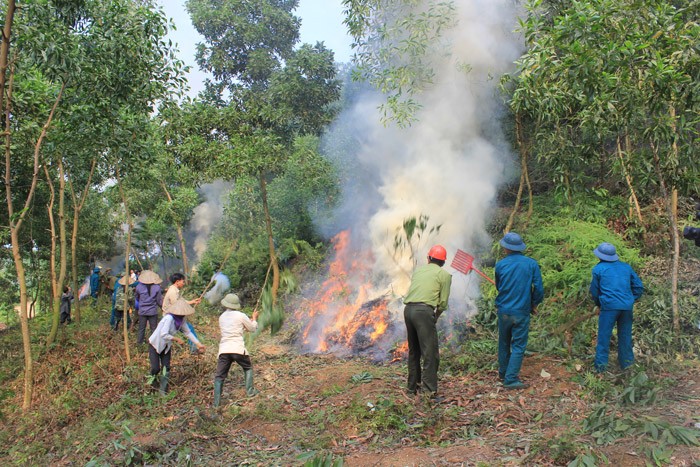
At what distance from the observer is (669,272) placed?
8.43m

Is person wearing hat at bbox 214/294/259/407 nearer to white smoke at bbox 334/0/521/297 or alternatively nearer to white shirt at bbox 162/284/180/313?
white shirt at bbox 162/284/180/313

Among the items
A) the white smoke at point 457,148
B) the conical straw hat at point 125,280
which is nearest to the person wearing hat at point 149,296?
the conical straw hat at point 125,280

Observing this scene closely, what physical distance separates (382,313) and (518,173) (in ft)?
19.0

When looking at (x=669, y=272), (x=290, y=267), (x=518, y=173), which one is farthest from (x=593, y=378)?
(x=290, y=267)

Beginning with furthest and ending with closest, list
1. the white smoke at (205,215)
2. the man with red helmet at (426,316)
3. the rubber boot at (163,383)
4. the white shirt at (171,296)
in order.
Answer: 1. the white smoke at (205,215)
2. the white shirt at (171,296)
3. the rubber boot at (163,383)
4. the man with red helmet at (426,316)

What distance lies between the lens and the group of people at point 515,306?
5.94 meters

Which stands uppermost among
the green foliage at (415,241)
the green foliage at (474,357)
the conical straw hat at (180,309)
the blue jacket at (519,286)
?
the green foliage at (415,241)

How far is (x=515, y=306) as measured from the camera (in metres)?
6.08

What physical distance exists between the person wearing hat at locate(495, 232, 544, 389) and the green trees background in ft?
6.72

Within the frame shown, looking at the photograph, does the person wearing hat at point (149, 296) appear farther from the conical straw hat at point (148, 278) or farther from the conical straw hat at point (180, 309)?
the conical straw hat at point (180, 309)

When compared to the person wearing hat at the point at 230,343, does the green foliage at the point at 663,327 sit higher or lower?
higher

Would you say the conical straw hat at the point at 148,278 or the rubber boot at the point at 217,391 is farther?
the conical straw hat at the point at 148,278

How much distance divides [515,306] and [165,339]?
15.8 ft

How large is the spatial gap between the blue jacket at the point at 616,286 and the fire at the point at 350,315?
3416 millimetres
